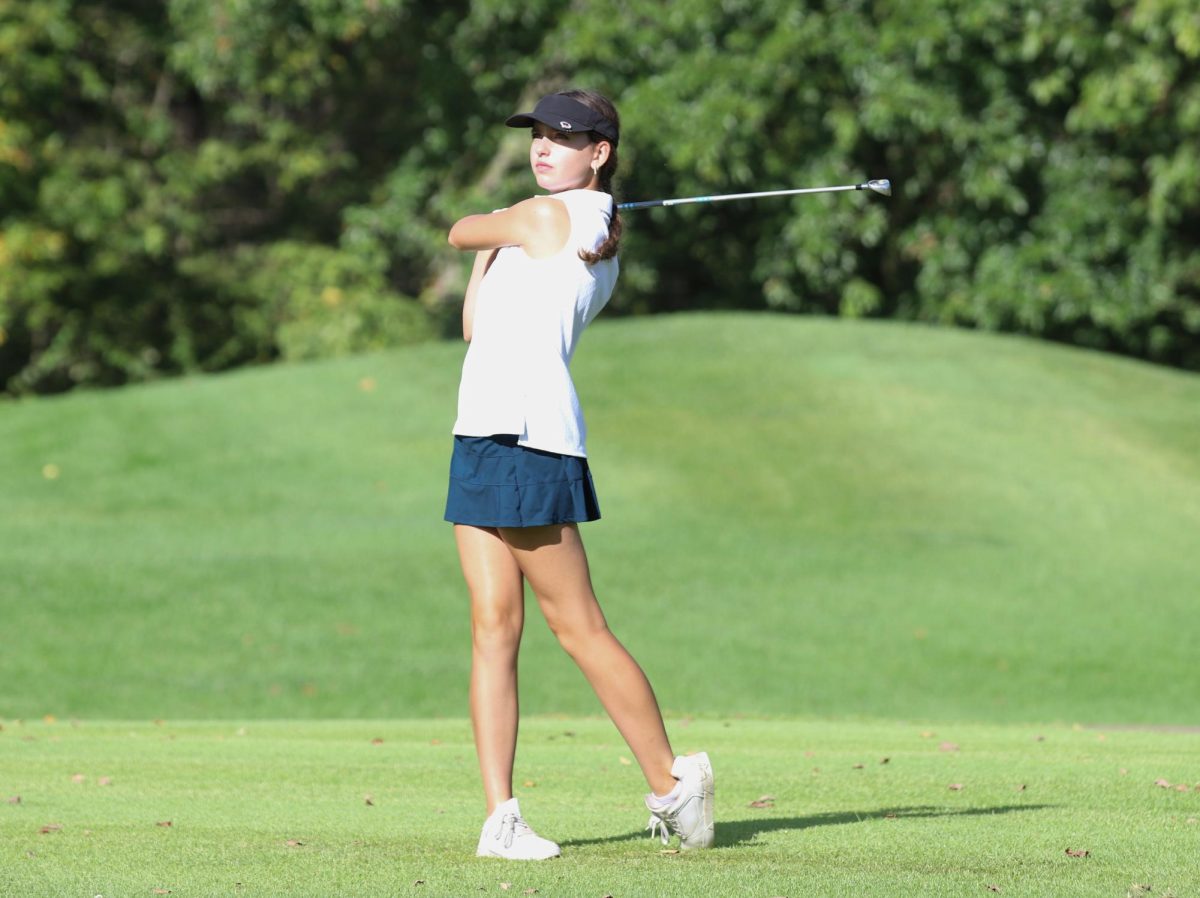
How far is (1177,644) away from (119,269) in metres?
16.4

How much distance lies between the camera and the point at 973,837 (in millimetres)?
4707

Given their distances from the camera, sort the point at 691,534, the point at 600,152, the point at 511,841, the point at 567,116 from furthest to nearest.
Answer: the point at 691,534, the point at 600,152, the point at 567,116, the point at 511,841

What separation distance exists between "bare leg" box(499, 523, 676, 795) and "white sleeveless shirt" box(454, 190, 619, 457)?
0.26m

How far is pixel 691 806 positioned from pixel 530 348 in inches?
47.9

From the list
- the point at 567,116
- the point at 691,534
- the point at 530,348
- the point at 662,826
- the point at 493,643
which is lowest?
the point at 691,534

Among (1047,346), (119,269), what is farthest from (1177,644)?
(119,269)

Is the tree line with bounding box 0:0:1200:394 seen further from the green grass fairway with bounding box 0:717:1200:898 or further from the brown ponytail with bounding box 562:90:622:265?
the brown ponytail with bounding box 562:90:622:265

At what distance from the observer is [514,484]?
14.5ft

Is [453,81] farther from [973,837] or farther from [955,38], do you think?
[973,837]

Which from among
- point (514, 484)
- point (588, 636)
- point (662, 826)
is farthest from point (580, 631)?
point (662, 826)

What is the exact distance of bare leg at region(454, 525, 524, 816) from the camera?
4543 mm

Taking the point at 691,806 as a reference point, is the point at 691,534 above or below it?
below

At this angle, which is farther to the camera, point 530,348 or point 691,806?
point 691,806

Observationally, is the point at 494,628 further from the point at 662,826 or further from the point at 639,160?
the point at 639,160
